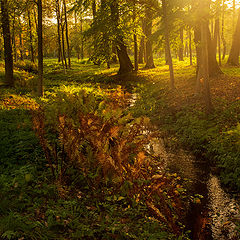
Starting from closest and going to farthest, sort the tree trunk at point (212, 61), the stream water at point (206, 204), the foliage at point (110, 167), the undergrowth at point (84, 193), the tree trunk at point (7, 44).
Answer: the undergrowth at point (84, 193)
the stream water at point (206, 204)
the foliage at point (110, 167)
the tree trunk at point (7, 44)
the tree trunk at point (212, 61)

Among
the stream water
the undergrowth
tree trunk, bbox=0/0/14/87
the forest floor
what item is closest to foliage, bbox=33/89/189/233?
the undergrowth

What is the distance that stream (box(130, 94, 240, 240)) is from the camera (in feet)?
14.9

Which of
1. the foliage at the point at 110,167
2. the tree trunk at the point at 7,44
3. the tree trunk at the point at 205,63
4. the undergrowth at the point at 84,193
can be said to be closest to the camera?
the undergrowth at the point at 84,193

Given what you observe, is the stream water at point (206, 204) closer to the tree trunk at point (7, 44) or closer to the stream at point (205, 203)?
the stream at point (205, 203)

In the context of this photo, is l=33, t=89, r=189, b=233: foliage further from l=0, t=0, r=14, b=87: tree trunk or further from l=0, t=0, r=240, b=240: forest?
l=0, t=0, r=14, b=87: tree trunk

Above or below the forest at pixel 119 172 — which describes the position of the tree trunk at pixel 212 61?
above

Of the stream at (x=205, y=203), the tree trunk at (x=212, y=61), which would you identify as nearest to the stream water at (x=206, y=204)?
the stream at (x=205, y=203)

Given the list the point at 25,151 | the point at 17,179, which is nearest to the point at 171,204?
the point at 17,179

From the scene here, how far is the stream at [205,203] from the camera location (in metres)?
4.55

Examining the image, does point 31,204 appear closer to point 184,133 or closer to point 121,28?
point 184,133

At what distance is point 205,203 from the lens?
547 cm

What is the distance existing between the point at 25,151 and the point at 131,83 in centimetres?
1540

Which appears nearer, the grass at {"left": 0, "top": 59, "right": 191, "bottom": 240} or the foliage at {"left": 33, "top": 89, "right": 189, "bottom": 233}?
the grass at {"left": 0, "top": 59, "right": 191, "bottom": 240}

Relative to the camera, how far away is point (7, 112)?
9359 mm
